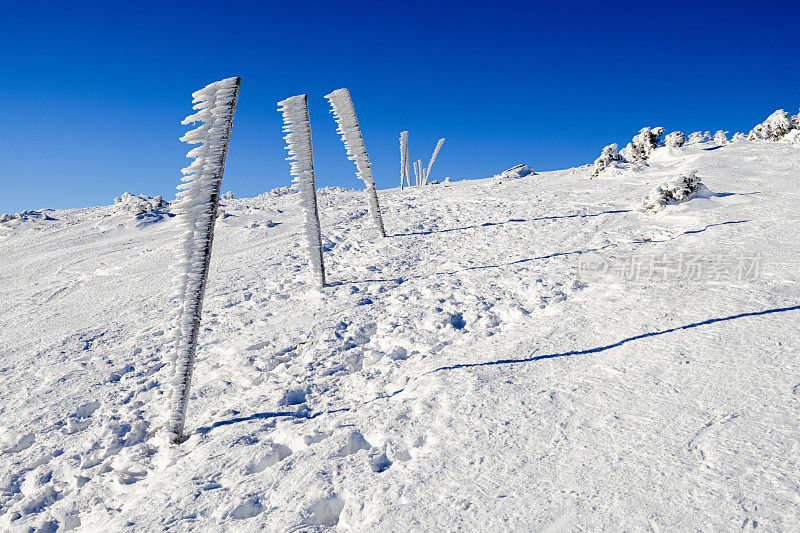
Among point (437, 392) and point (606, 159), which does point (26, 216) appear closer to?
point (437, 392)

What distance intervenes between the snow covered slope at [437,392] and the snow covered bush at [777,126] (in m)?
16.0

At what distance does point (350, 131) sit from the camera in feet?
25.4

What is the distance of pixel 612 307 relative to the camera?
439cm

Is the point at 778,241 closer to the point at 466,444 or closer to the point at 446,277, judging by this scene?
the point at 446,277

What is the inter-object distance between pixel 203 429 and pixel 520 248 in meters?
5.26

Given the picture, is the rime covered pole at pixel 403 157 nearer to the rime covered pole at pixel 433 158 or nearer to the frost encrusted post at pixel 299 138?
the rime covered pole at pixel 433 158

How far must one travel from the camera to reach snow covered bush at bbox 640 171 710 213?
7895 mm

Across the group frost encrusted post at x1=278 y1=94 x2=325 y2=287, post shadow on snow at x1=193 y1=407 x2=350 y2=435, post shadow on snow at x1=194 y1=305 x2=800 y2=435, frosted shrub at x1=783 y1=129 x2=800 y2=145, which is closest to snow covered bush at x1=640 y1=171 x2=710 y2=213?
post shadow on snow at x1=194 y1=305 x2=800 y2=435

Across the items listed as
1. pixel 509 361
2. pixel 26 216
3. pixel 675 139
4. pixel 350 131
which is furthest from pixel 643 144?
pixel 26 216

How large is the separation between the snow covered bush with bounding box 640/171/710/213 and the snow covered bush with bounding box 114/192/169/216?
12.2 meters

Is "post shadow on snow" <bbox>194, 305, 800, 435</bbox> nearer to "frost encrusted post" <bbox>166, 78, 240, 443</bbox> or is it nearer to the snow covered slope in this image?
the snow covered slope

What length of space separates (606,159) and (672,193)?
6.86 metres

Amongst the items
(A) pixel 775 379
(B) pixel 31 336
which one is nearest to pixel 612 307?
(A) pixel 775 379

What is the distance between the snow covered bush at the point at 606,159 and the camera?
13.6 m
